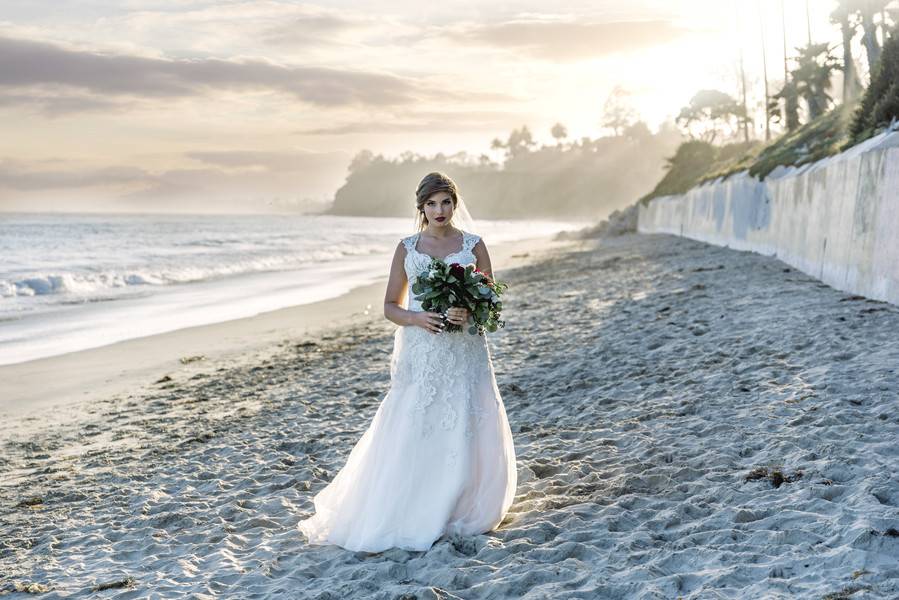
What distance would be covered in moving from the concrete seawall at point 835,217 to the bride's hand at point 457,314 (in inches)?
244

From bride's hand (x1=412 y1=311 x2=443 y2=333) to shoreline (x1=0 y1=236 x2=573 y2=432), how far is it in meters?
5.51

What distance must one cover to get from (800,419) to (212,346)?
29.8ft

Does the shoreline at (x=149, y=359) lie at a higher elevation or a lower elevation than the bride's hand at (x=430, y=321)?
lower

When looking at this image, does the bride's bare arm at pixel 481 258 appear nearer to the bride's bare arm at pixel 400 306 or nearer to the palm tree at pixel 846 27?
the bride's bare arm at pixel 400 306

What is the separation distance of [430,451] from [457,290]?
35.3 inches

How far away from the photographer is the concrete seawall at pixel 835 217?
8.61 metres

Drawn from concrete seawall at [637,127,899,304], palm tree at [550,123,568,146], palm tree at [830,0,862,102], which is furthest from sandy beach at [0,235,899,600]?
palm tree at [550,123,568,146]

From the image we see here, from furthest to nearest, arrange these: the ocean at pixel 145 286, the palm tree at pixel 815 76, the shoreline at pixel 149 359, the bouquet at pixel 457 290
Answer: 1. the palm tree at pixel 815 76
2. the ocean at pixel 145 286
3. the shoreline at pixel 149 359
4. the bouquet at pixel 457 290

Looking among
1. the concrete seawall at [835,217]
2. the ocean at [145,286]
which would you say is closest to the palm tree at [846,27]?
the concrete seawall at [835,217]

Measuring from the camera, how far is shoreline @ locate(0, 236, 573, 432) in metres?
8.98

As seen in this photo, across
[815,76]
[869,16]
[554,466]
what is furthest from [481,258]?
[815,76]

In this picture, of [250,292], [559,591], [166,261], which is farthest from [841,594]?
[166,261]

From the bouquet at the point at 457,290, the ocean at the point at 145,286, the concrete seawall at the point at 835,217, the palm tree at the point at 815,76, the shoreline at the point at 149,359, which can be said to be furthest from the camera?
the palm tree at the point at 815,76

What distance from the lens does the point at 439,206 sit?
423cm
